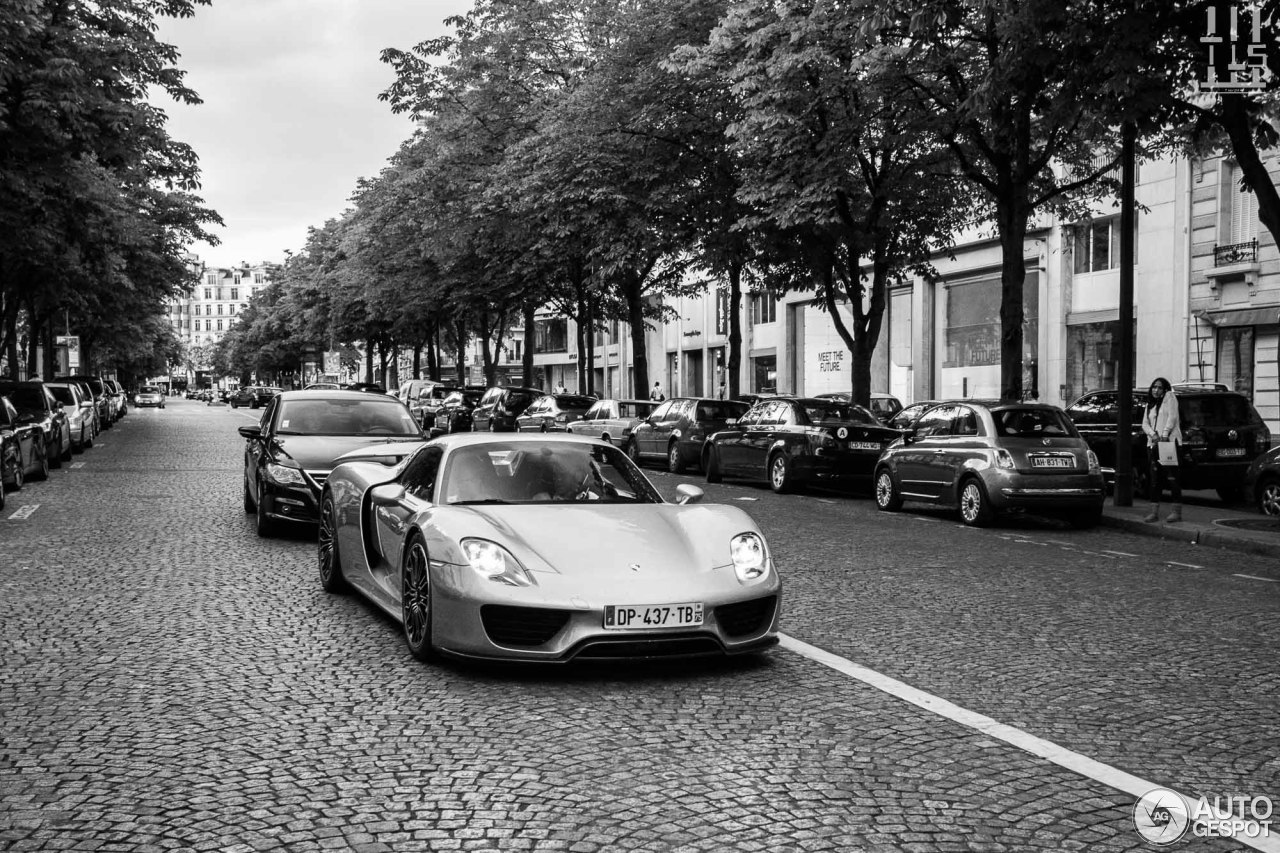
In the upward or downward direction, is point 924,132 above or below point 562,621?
above

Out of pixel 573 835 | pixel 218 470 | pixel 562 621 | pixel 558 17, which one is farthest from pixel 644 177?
pixel 573 835

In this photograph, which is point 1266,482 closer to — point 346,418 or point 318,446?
point 346,418

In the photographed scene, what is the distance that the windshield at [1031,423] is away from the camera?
1529cm

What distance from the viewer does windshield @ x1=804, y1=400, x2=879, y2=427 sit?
20344 millimetres

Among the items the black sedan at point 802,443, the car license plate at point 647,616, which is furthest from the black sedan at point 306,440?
the black sedan at point 802,443

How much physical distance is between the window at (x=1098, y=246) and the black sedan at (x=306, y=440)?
75.9ft

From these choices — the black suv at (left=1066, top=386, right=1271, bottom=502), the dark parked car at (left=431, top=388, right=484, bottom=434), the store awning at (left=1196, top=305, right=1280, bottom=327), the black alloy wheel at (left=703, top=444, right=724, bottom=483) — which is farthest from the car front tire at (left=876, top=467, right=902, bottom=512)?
the dark parked car at (left=431, top=388, right=484, bottom=434)

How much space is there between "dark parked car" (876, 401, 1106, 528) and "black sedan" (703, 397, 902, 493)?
249 cm

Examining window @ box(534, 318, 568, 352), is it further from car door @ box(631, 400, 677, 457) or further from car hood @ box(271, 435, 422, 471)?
car hood @ box(271, 435, 422, 471)

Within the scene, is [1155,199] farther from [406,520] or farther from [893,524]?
[406,520]

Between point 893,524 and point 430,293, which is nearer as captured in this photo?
point 893,524

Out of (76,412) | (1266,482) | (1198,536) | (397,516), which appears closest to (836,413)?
(1266,482)

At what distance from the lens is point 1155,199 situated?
98.2ft

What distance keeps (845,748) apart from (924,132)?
17320 mm
